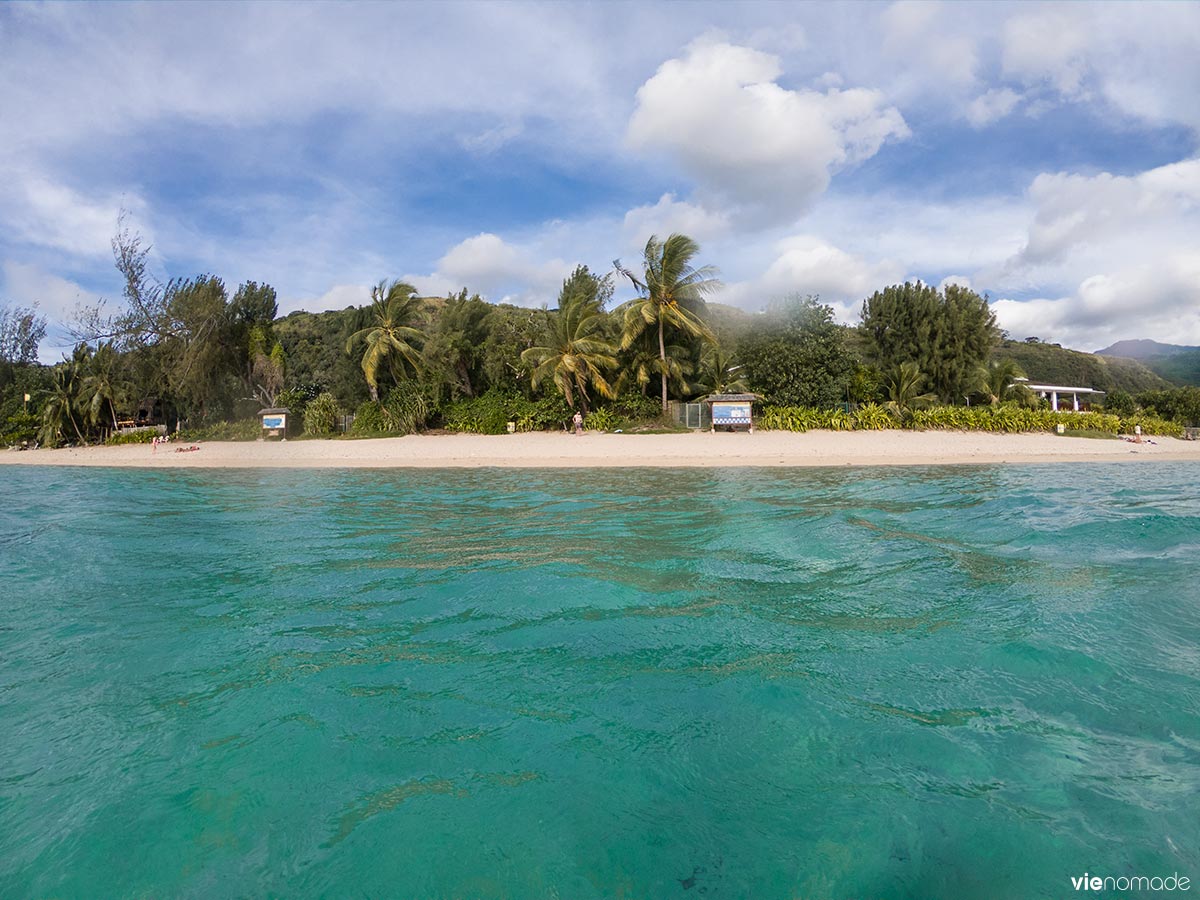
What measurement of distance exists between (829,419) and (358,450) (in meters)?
18.6

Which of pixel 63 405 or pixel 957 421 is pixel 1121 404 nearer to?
pixel 957 421

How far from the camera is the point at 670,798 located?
9.10ft

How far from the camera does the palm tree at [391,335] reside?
31.1 meters

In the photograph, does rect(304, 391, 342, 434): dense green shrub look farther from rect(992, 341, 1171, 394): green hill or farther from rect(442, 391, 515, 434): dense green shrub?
rect(992, 341, 1171, 394): green hill

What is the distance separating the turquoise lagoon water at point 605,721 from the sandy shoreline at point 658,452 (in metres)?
12.6

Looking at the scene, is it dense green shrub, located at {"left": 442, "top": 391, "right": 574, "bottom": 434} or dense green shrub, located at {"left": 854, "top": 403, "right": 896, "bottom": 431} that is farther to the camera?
dense green shrub, located at {"left": 442, "top": 391, "right": 574, "bottom": 434}

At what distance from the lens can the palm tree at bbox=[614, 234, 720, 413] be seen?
27.9 meters

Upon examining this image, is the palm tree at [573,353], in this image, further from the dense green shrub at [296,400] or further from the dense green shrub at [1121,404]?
the dense green shrub at [1121,404]

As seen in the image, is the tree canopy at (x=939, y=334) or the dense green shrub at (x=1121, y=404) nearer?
the tree canopy at (x=939, y=334)

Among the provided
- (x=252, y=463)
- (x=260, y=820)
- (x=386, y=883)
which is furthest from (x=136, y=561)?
(x=252, y=463)

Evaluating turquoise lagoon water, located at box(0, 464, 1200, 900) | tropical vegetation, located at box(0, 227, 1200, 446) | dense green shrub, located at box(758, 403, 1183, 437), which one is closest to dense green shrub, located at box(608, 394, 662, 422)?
tropical vegetation, located at box(0, 227, 1200, 446)

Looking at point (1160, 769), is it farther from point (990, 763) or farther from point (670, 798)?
point (670, 798)

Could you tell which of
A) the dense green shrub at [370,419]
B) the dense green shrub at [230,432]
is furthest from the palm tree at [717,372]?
the dense green shrub at [230,432]

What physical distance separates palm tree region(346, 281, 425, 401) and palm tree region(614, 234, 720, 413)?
36.6 ft
